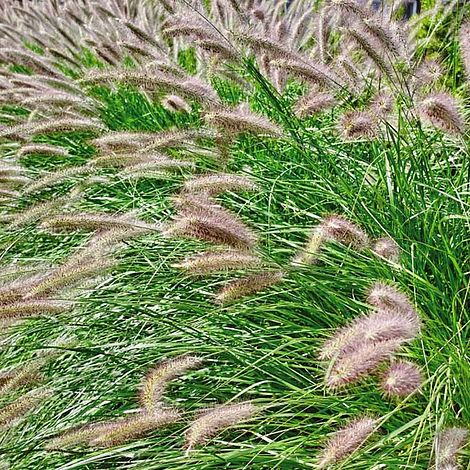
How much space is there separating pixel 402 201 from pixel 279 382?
2.08 feet

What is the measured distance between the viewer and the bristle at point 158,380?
172 cm

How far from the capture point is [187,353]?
2.12 metres

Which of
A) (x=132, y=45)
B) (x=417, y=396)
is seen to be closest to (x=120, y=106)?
(x=132, y=45)

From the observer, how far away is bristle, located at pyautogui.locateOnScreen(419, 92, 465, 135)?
196 cm

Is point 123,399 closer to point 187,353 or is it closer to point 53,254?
point 187,353

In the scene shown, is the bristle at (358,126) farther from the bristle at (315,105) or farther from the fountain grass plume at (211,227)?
the fountain grass plume at (211,227)

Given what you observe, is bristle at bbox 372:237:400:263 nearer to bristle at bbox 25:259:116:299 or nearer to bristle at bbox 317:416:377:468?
bristle at bbox 317:416:377:468

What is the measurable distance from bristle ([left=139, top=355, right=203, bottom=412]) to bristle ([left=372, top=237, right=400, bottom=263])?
50 centimetres

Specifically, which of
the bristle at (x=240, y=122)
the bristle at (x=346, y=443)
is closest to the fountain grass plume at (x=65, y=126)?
the bristle at (x=240, y=122)

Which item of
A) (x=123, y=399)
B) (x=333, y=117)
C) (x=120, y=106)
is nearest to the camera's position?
(x=123, y=399)

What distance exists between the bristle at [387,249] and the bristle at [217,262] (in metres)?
0.31

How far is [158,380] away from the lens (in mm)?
1781

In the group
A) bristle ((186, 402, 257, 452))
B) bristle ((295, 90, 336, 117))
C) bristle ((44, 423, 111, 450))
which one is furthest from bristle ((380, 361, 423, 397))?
bristle ((295, 90, 336, 117))

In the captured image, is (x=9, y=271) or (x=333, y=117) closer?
(x=9, y=271)
